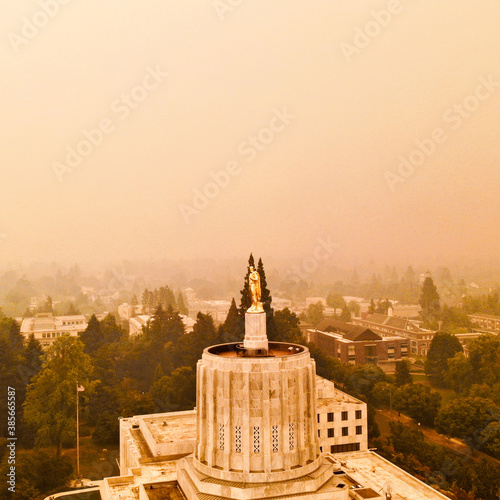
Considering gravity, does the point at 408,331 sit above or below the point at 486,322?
below

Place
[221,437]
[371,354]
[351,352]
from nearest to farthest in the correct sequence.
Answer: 1. [221,437]
2. [351,352]
3. [371,354]

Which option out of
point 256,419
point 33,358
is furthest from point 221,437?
point 33,358

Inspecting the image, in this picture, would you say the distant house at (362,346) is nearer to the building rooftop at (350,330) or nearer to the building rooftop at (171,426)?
the building rooftop at (350,330)

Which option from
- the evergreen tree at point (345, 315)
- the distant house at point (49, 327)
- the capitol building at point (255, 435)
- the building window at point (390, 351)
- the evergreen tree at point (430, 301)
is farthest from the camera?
the evergreen tree at point (345, 315)

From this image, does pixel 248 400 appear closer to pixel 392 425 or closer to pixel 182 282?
pixel 392 425

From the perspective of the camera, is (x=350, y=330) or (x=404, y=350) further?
(x=404, y=350)

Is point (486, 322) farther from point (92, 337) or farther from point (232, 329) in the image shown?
point (92, 337)

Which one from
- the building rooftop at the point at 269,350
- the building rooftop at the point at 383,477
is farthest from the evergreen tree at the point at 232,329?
the building rooftop at the point at 269,350
